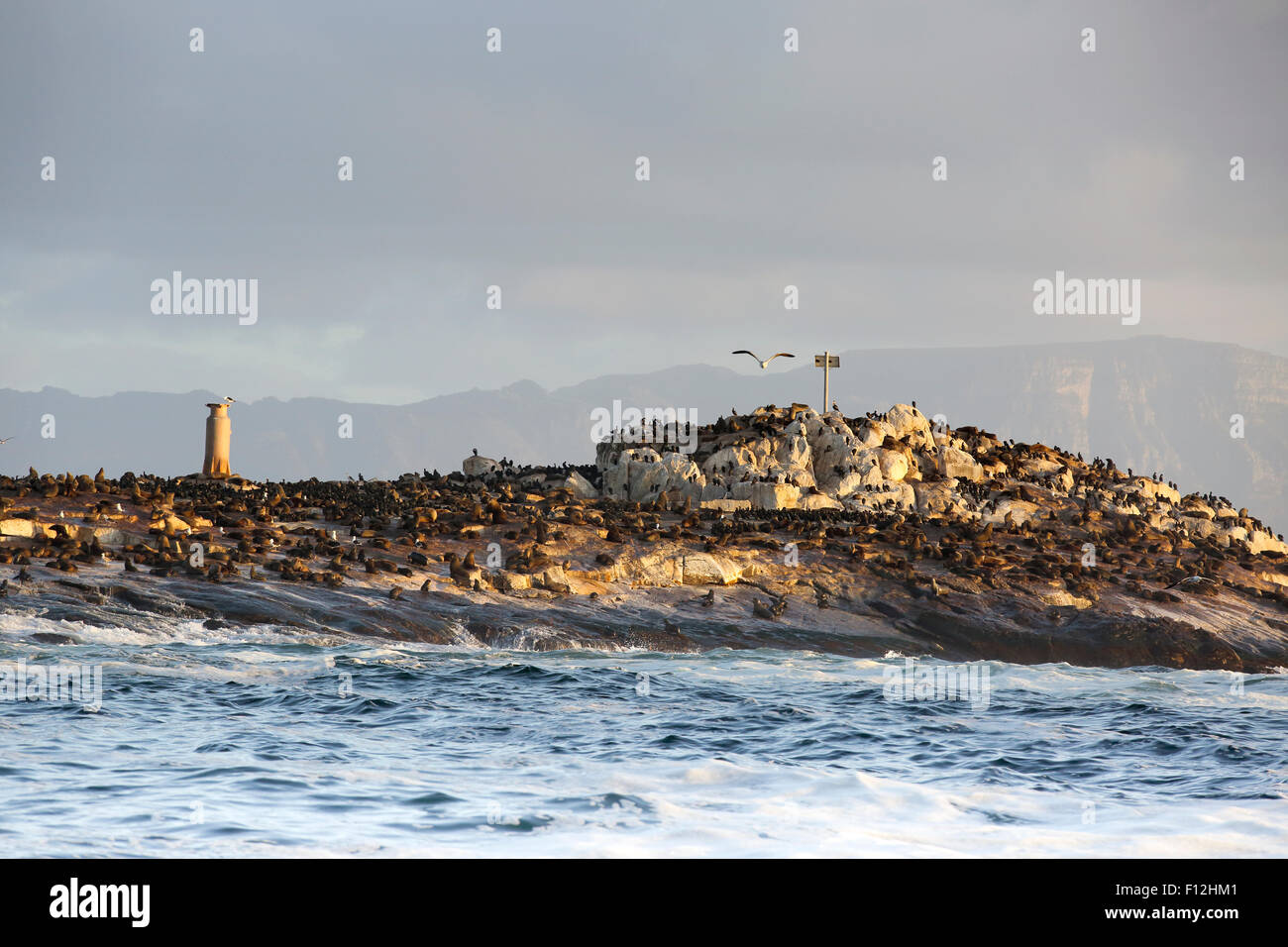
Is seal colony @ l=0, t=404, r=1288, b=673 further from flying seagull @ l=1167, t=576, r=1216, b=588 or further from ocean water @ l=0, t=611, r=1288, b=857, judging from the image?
ocean water @ l=0, t=611, r=1288, b=857

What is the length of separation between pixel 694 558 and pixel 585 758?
1999 centimetres

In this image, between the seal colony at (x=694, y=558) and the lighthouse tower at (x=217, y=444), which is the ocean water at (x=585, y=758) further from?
the lighthouse tower at (x=217, y=444)

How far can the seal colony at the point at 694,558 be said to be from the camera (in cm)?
3110

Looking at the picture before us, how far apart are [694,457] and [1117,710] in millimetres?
28470

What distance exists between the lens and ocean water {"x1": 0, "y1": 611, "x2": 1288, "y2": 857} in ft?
41.0

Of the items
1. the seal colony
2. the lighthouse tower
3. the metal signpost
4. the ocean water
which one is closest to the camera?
the ocean water

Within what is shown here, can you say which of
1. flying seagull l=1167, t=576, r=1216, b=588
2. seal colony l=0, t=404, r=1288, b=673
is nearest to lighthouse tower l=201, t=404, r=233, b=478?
seal colony l=0, t=404, r=1288, b=673

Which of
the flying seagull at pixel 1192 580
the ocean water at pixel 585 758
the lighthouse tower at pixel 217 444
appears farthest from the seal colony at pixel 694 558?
the lighthouse tower at pixel 217 444

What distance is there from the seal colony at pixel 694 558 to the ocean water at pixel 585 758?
8.84 feet

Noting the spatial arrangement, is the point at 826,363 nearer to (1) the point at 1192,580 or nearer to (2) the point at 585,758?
(1) the point at 1192,580

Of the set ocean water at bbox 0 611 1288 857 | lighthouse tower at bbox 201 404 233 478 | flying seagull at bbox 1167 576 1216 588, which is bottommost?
ocean water at bbox 0 611 1288 857

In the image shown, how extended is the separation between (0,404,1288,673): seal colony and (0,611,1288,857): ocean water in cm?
269
